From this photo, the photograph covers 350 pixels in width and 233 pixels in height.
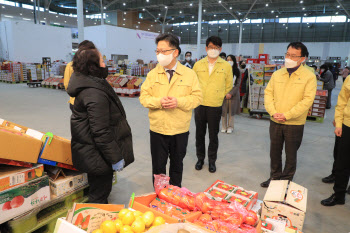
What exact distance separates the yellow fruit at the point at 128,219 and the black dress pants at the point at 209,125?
224 centimetres

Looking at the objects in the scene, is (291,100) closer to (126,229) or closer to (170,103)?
(170,103)

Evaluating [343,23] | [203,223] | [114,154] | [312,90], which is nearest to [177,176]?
[114,154]

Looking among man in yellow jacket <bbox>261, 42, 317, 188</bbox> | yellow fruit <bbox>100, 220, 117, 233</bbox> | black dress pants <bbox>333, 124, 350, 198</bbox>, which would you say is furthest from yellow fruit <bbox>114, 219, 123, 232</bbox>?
black dress pants <bbox>333, 124, 350, 198</bbox>

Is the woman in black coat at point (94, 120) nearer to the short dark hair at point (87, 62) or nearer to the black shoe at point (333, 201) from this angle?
the short dark hair at point (87, 62)

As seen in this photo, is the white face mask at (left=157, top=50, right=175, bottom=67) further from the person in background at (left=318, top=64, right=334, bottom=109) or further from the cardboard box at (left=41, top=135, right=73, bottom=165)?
the person in background at (left=318, top=64, right=334, bottom=109)

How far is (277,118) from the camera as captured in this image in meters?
2.62

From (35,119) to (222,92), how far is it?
5003 mm

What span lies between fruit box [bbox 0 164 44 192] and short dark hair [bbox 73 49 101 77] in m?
0.89

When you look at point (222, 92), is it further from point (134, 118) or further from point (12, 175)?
point (134, 118)

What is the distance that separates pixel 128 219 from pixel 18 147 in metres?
1.11

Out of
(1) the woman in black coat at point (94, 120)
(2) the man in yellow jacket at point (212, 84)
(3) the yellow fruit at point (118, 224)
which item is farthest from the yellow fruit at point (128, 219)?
(2) the man in yellow jacket at point (212, 84)

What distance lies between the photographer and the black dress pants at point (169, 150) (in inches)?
96.0

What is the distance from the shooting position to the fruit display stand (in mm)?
1847

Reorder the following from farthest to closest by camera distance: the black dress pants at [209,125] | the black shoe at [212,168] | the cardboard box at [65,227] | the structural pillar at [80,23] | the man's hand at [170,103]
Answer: the structural pillar at [80,23] < the black shoe at [212,168] < the black dress pants at [209,125] < the man's hand at [170,103] < the cardboard box at [65,227]
